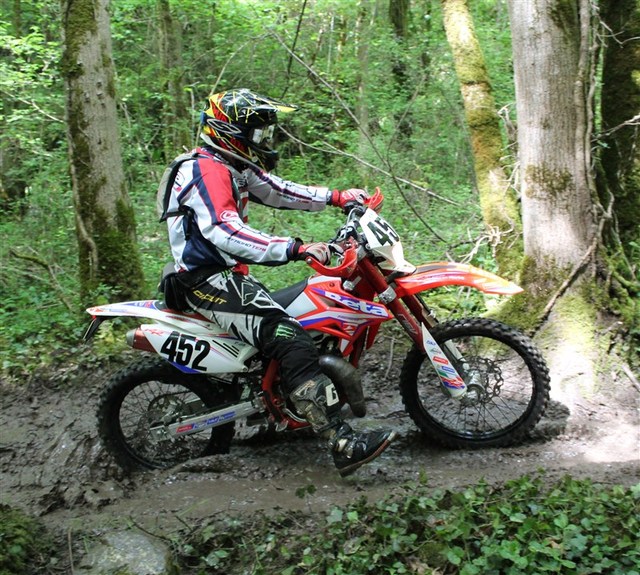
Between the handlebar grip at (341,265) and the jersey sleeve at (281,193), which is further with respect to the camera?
the jersey sleeve at (281,193)

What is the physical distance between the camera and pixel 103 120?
623cm

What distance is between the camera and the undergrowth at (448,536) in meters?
2.98

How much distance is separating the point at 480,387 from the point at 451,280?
0.74 meters

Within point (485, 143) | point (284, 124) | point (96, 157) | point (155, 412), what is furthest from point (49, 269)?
point (284, 124)

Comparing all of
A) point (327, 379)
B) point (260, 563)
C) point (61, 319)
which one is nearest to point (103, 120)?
point (61, 319)

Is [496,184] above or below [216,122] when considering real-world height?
below

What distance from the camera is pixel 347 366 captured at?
4.14 m

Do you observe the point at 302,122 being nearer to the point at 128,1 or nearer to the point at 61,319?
the point at 128,1

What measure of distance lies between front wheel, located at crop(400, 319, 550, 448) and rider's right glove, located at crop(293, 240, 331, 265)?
3.26 ft

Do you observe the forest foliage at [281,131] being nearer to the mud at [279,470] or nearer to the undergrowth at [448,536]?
the mud at [279,470]

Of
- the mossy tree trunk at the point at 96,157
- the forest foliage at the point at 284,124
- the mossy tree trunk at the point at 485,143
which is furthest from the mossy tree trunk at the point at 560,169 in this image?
the mossy tree trunk at the point at 96,157

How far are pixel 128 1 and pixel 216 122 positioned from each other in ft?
32.8

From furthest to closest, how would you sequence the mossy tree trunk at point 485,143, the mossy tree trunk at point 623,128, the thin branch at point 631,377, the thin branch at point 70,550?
the mossy tree trunk at point 485,143, the mossy tree trunk at point 623,128, the thin branch at point 631,377, the thin branch at point 70,550

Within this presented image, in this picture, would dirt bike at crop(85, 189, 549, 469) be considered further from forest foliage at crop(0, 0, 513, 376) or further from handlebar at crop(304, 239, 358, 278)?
forest foliage at crop(0, 0, 513, 376)
